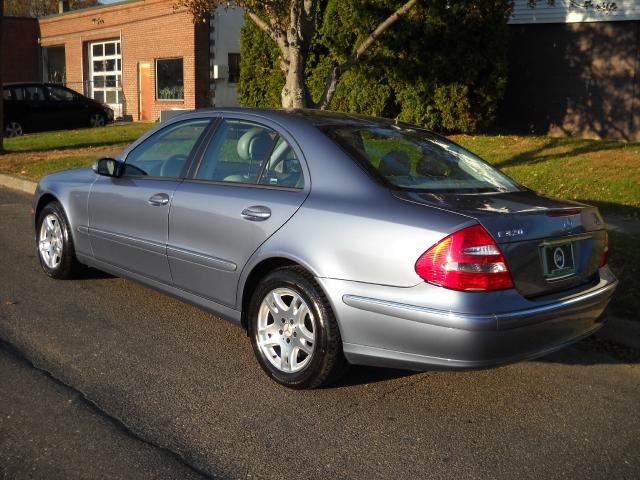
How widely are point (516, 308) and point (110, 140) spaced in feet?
55.3

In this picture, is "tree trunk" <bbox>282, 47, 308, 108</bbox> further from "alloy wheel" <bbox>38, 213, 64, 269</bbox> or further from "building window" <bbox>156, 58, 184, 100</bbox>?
"building window" <bbox>156, 58, 184, 100</bbox>

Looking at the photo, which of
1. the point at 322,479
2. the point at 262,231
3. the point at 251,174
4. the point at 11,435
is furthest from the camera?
the point at 251,174

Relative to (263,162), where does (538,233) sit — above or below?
below

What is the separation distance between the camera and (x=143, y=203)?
528cm

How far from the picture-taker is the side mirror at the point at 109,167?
565 centimetres

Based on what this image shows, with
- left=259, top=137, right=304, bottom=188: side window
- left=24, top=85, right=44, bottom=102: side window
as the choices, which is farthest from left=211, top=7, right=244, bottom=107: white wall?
left=259, top=137, right=304, bottom=188: side window

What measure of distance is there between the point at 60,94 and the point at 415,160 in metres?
20.3

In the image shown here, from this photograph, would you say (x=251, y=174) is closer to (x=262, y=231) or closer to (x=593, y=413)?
(x=262, y=231)

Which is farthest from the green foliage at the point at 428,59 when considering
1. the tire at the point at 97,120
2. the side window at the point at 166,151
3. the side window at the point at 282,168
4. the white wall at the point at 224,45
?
the side window at the point at 282,168

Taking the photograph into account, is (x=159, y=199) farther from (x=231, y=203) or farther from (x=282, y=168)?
(x=282, y=168)

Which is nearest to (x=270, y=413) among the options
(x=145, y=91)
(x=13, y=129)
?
(x=13, y=129)

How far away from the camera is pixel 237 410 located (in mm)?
4000

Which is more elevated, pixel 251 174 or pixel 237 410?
pixel 251 174

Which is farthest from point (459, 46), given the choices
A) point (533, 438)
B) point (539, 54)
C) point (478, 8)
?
point (533, 438)
